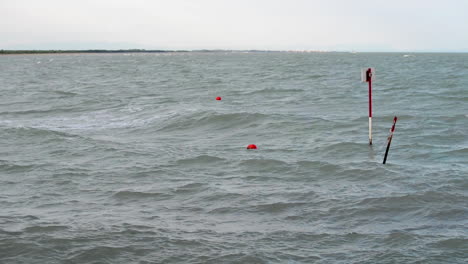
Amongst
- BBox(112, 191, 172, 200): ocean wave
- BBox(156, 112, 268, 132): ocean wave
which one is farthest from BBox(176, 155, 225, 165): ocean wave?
BBox(156, 112, 268, 132): ocean wave

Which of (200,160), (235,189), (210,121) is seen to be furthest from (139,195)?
(210,121)

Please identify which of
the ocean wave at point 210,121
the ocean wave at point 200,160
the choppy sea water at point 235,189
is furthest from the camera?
the ocean wave at point 210,121

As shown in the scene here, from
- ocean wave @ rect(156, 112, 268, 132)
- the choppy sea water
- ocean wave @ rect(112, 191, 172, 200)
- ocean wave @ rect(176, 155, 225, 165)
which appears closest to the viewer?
the choppy sea water

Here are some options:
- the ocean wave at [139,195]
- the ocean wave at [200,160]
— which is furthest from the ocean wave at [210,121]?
the ocean wave at [139,195]

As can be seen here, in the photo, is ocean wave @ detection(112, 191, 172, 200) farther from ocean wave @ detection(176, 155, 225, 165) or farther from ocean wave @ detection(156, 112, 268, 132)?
ocean wave @ detection(156, 112, 268, 132)

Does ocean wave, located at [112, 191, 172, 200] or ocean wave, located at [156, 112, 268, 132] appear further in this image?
ocean wave, located at [156, 112, 268, 132]

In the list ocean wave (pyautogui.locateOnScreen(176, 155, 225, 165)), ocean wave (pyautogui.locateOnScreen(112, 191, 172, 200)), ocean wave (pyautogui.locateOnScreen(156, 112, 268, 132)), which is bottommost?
ocean wave (pyautogui.locateOnScreen(112, 191, 172, 200))

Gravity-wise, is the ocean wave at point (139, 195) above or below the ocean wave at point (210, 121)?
below

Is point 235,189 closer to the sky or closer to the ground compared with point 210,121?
closer to the ground

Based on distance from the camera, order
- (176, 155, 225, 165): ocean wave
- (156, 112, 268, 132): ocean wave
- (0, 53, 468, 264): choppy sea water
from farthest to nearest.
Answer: (156, 112, 268, 132): ocean wave < (176, 155, 225, 165): ocean wave < (0, 53, 468, 264): choppy sea water

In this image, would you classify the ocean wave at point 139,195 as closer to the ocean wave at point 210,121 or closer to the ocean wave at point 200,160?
the ocean wave at point 200,160

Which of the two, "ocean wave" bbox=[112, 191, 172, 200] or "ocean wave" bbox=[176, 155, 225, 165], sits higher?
"ocean wave" bbox=[176, 155, 225, 165]

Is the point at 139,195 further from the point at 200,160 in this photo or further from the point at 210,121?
the point at 210,121

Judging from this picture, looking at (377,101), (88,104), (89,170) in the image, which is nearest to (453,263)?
(89,170)
